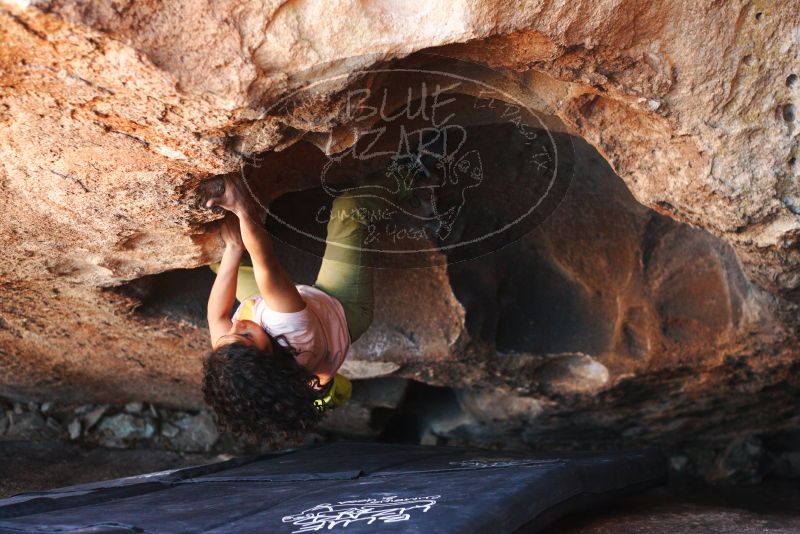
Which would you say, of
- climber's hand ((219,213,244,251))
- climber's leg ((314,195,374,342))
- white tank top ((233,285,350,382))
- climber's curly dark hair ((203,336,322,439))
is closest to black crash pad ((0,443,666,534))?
climber's curly dark hair ((203,336,322,439))

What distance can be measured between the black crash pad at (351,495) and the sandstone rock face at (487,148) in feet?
1.30

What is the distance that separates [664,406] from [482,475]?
1.19m

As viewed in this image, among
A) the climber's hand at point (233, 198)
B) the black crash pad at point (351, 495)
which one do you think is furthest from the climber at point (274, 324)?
the black crash pad at point (351, 495)

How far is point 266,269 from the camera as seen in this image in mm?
1717

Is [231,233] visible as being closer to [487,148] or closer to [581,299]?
[487,148]

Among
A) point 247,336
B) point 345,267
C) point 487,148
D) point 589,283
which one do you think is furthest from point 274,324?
point 589,283

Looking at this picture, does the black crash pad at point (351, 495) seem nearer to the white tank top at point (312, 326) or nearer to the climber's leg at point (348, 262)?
the white tank top at point (312, 326)

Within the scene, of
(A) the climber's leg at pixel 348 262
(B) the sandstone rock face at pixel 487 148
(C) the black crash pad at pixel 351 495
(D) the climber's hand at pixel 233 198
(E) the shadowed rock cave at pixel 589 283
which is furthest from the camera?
(E) the shadowed rock cave at pixel 589 283

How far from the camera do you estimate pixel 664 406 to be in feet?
8.91

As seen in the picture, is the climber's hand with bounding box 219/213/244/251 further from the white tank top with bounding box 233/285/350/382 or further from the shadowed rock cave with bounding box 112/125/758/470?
the shadowed rock cave with bounding box 112/125/758/470

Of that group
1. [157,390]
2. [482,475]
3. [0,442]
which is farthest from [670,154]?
[0,442]

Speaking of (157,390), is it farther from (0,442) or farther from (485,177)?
(485,177)

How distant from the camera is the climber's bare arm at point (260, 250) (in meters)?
1.68

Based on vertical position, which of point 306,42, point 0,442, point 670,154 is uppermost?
point 306,42
